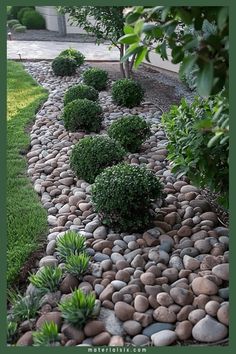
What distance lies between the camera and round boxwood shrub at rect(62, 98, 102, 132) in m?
4.16

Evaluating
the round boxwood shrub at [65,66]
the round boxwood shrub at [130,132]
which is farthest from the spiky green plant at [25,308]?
the round boxwood shrub at [65,66]

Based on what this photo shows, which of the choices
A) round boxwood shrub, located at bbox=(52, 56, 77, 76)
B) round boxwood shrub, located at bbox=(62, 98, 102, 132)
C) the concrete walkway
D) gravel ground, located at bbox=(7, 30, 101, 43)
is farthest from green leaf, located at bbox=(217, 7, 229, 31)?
gravel ground, located at bbox=(7, 30, 101, 43)

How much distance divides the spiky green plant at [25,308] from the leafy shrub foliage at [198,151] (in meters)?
1.00

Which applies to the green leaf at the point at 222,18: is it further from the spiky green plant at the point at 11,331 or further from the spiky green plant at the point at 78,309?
the spiky green plant at the point at 11,331

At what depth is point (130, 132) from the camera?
12.2 feet

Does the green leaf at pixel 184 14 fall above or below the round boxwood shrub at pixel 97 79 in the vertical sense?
above

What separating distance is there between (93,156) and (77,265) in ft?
3.82

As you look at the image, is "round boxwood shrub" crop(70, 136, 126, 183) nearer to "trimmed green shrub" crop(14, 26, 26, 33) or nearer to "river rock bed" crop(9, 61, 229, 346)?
"river rock bed" crop(9, 61, 229, 346)

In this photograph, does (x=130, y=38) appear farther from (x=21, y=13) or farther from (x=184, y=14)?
(x=21, y=13)

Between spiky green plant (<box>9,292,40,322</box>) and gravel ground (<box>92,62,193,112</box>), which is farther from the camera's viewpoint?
gravel ground (<box>92,62,193,112</box>)

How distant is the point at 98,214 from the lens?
2.75 m

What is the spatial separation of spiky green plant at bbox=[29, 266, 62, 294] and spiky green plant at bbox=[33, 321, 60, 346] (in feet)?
0.92

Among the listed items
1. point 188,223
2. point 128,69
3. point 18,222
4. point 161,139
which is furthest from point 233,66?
point 128,69

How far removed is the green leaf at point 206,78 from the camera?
129cm
